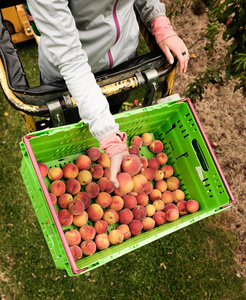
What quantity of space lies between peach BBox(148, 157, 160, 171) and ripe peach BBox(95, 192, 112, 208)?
343 millimetres

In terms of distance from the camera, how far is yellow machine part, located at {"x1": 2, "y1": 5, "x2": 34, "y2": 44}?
248 centimetres

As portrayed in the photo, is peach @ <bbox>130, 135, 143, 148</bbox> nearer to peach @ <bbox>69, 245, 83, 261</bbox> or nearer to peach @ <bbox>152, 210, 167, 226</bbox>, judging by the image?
peach @ <bbox>152, 210, 167, 226</bbox>

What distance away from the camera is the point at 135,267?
7.22 ft

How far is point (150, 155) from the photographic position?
1879 millimetres

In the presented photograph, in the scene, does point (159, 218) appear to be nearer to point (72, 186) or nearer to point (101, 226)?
point (101, 226)

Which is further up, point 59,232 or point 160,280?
point 59,232

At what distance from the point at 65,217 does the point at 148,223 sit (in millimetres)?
485

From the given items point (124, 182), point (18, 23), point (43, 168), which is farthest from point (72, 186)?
point (18, 23)

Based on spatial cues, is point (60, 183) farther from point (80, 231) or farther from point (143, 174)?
point (143, 174)

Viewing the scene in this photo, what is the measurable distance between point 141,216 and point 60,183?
0.50 meters

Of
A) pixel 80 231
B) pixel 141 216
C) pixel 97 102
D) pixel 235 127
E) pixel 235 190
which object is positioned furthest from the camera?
pixel 235 127

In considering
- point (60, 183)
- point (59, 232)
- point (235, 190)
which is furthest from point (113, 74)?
point (235, 190)

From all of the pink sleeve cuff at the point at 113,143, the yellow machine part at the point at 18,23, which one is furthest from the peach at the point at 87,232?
the yellow machine part at the point at 18,23

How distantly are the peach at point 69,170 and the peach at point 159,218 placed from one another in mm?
545
